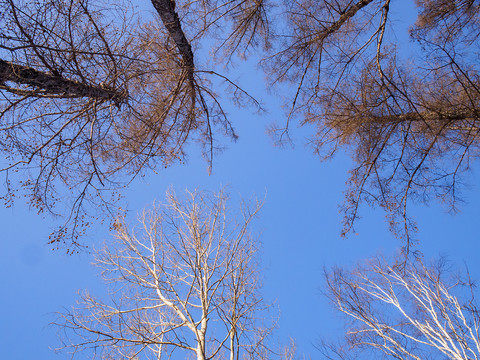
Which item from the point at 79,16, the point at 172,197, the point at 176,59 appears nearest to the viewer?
the point at 79,16

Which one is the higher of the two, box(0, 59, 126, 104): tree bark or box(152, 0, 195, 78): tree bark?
box(152, 0, 195, 78): tree bark

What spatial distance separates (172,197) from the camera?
5938mm

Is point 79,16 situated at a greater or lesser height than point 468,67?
lesser

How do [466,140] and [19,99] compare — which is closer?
[19,99]

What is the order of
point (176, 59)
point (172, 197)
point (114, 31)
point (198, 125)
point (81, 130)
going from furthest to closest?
point (172, 197), point (198, 125), point (176, 59), point (81, 130), point (114, 31)

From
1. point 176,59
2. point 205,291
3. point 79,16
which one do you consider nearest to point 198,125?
point 176,59

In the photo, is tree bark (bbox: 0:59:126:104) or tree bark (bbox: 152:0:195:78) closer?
tree bark (bbox: 0:59:126:104)

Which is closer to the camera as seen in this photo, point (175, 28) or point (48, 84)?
point (48, 84)

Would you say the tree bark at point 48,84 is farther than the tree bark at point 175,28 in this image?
No

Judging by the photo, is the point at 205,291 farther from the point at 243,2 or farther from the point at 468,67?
the point at 468,67

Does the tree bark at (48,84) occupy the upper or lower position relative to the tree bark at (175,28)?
lower

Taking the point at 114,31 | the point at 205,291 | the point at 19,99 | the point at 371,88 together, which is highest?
the point at 371,88

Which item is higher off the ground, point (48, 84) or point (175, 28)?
point (175, 28)

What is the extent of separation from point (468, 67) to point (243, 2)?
368 cm
